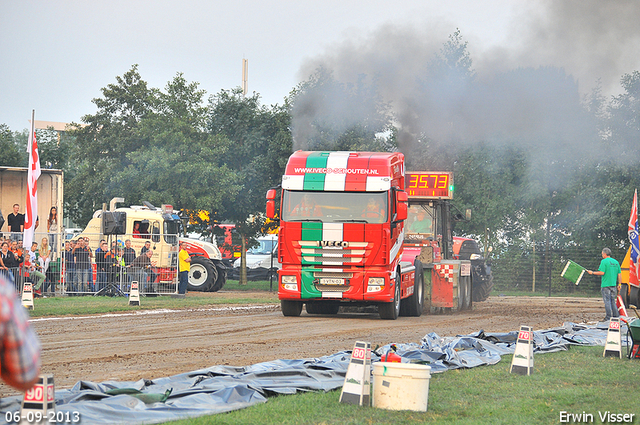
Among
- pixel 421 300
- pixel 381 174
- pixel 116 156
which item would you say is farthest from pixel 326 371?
pixel 116 156

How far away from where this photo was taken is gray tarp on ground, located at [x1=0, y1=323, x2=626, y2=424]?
6328 mm

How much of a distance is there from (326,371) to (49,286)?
16472 millimetres

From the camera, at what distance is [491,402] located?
7.55 m

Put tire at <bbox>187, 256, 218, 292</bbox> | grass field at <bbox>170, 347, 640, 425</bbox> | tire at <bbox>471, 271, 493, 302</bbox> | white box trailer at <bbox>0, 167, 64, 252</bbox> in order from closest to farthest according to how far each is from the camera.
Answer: grass field at <bbox>170, 347, 640, 425</bbox> < white box trailer at <bbox>0, 167, 64, 252</bbox> < tire at <bbox>471, 271, 493, 302</bbox> < tire at <bbox>187, 256, 218, 292</bbox>

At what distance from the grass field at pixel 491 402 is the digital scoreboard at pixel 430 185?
427 inches

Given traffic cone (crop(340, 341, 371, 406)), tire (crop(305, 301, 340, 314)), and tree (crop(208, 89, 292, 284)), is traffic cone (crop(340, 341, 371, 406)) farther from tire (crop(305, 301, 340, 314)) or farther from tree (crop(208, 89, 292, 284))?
tree (crop(208, 89, 292, 284))

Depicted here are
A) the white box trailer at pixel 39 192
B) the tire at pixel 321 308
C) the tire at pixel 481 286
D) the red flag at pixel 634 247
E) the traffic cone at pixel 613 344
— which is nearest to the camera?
the traffic cone at pixel 613 344

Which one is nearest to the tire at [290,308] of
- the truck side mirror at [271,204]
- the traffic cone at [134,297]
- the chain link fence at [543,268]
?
the truck side mirror at [271,204]

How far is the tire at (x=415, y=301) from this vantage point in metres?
19.5

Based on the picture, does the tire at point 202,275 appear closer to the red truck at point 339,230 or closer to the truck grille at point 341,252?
the red truck at point 339,230

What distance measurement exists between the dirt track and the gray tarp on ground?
3.50 feet

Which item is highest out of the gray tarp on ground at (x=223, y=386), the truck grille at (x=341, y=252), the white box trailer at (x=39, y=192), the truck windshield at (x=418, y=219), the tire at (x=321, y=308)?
the white box trailer at (x=39, y=192)

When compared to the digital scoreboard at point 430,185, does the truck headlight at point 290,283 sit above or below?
below

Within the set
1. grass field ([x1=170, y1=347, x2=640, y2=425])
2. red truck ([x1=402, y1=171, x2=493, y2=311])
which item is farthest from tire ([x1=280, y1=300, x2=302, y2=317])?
grass field ([x1=170, y1=347, x2=640, y2=425])
